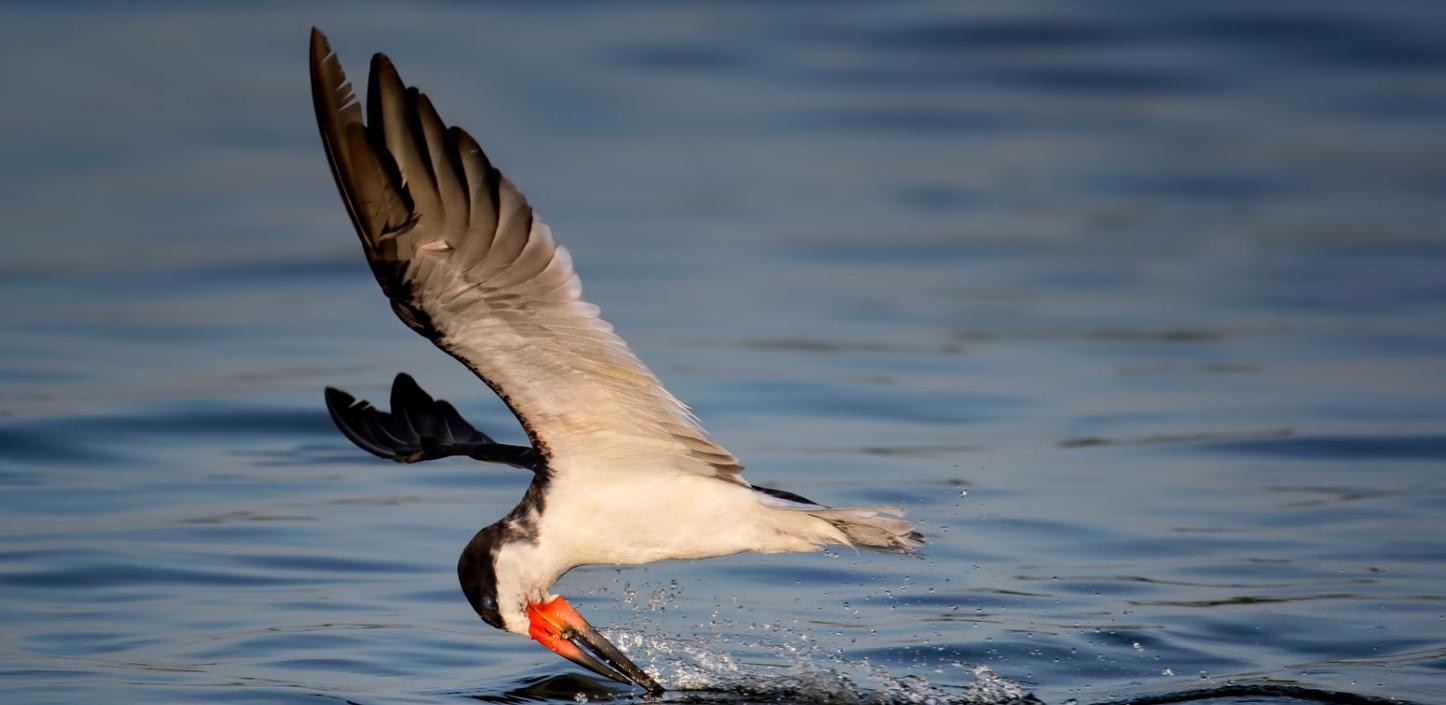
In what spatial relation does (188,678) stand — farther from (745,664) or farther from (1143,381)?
(1143,381)

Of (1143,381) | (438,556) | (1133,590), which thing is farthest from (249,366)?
(1133,590)

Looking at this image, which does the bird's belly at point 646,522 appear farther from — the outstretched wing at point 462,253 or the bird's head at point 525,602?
the outstretched wing at point 462,253

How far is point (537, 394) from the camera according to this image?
5055 mm

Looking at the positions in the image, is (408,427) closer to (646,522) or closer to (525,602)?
(525,602)

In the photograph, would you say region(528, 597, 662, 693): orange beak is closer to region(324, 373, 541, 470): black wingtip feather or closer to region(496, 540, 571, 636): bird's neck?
region(496, 540, 571, 636): bird's neck

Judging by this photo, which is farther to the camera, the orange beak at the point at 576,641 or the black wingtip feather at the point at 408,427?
the black wingtip feather at the point at 408,427

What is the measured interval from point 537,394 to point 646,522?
0.59 m

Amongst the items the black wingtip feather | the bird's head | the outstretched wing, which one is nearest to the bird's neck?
the bird's head

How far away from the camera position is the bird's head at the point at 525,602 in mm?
5434

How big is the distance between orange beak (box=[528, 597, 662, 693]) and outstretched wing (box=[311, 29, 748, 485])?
0.77 meters

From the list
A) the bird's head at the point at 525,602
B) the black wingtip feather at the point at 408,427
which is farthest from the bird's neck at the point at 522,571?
the black wingtip feather at the point at 408,427

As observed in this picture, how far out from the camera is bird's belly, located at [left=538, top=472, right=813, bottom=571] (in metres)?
5.38

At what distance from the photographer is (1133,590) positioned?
668 centimetres

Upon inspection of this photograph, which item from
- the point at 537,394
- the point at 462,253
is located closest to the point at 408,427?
the point at 537,394
